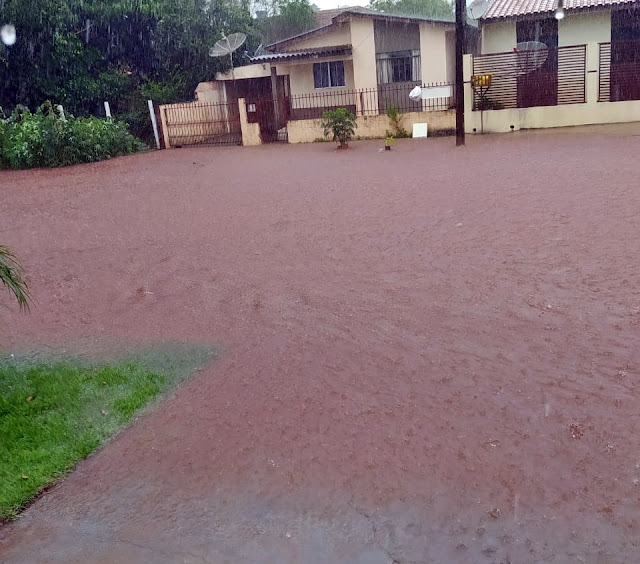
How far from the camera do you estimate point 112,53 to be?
2520cm

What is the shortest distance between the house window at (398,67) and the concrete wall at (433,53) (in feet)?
1.37

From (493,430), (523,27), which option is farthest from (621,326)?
(523,27)

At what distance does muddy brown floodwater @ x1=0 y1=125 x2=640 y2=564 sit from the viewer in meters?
3.60

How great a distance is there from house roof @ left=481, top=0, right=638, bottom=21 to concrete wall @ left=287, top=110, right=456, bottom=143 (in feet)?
13.3

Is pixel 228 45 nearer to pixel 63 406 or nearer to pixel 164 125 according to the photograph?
pixel 164 125

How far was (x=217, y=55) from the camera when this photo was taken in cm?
2327

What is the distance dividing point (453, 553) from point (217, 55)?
22281mm

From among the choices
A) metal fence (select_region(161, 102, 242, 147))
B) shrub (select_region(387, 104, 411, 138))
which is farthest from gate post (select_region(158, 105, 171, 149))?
shrub (select_region(387, 104, 411, 138))

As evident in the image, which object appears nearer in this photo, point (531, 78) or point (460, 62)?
point (460, 62)

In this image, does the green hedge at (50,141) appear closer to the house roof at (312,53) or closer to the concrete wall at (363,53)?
the house roof at (312,53)

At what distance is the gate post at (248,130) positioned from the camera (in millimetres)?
21216

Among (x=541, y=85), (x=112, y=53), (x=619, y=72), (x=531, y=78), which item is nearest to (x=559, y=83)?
(x=541, y=85)

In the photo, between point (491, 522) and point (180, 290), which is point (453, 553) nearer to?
point (491, 522)

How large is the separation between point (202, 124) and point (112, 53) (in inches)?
215
